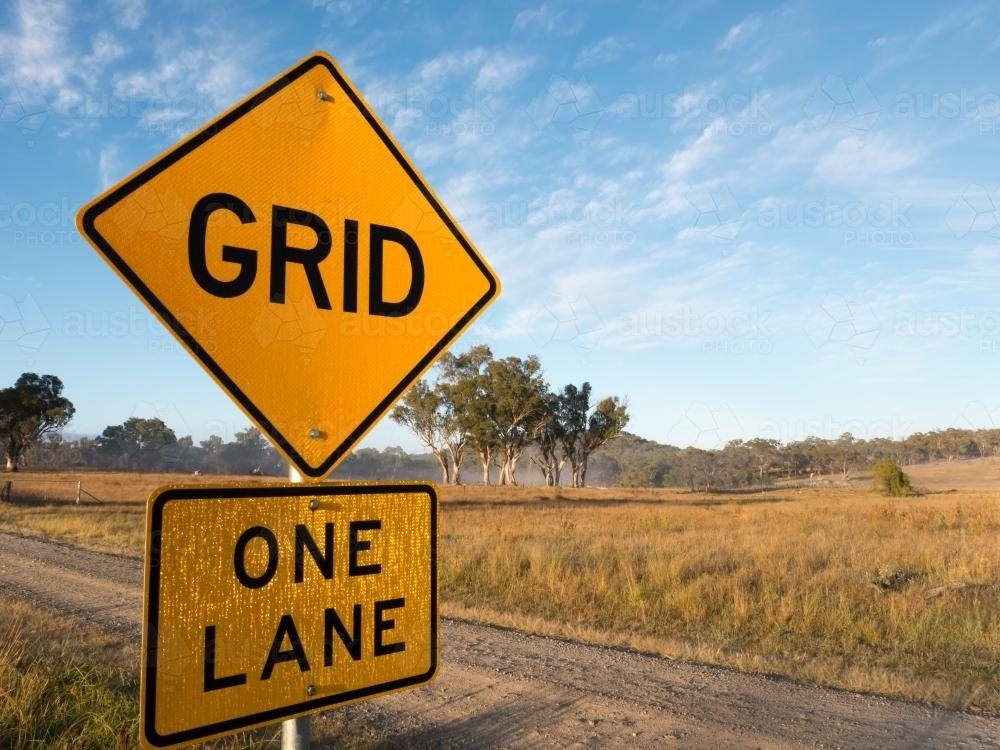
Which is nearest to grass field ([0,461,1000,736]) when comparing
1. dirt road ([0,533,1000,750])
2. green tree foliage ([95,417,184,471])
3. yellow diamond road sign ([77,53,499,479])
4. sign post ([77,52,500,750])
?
dirt road ([0,533,1000,750])

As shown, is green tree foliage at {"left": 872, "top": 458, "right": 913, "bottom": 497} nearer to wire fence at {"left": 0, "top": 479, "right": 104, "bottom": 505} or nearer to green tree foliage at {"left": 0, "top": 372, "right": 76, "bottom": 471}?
wire fence at {"left": 0, "top": 479, "right": 104, "bottom": 505}

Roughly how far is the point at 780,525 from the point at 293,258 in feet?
59.5

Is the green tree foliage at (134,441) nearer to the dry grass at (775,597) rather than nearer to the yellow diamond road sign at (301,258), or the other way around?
the dry grass at (775,597)

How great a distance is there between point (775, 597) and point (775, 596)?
0.03m

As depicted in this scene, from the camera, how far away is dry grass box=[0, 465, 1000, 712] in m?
6.61

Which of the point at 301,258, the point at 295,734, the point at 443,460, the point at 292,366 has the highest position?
the point at 301,258

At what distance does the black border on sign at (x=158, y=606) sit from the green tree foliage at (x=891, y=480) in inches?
1696

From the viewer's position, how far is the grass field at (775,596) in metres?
6.62

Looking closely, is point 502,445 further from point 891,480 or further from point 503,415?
point 891,480

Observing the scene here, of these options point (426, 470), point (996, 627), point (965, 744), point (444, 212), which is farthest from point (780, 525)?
point (426, 470)

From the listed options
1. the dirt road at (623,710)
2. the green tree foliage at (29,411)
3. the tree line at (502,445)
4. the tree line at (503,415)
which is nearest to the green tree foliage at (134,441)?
the tree line at (502,445)

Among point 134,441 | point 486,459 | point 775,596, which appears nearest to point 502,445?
point 486,459

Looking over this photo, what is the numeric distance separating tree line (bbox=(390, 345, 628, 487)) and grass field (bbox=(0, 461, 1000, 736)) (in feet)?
146

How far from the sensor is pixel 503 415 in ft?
202
